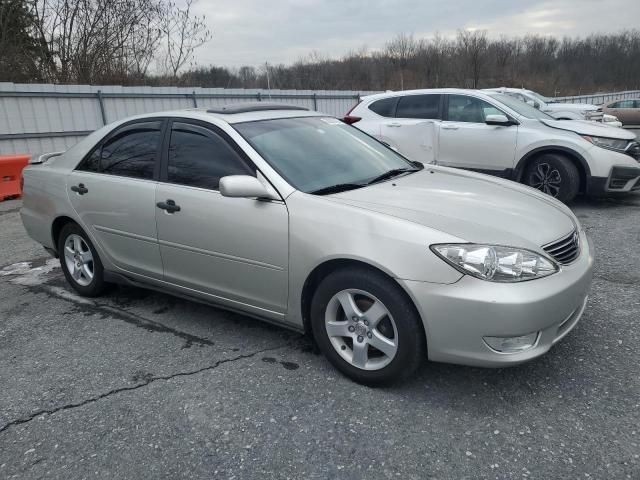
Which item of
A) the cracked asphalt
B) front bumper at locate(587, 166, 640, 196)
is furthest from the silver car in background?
front bumper at locate(587, 166, 640, 196)

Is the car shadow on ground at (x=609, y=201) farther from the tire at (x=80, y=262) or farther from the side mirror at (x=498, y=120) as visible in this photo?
the tire at (x=80, y=262)

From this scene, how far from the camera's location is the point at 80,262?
4371 mm

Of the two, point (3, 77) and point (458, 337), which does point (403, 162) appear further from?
point (3, 77)

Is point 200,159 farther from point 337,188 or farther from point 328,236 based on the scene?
point 328,236

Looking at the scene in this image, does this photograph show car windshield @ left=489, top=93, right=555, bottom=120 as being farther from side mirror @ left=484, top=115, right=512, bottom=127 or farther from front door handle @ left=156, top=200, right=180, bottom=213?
front door handle @ left=156, top=200, right=180, bottom=213

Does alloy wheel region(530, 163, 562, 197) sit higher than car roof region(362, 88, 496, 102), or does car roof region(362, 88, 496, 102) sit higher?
car roof region(362, 88, 496, 102)

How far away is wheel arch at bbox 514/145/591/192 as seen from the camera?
21.7 feet

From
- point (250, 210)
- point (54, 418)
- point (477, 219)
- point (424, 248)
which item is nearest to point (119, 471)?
point (54, 418)

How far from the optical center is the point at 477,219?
2.74 m

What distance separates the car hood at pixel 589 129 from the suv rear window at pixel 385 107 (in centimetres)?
223

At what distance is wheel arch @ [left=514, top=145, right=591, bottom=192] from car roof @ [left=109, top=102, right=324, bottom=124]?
4.08 m

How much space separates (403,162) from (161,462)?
8.89 ft

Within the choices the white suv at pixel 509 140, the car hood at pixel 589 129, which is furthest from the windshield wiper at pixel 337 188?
the car hood at pixel 589 129

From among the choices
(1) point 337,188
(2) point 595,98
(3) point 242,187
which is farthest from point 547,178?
(2) point 595,98
